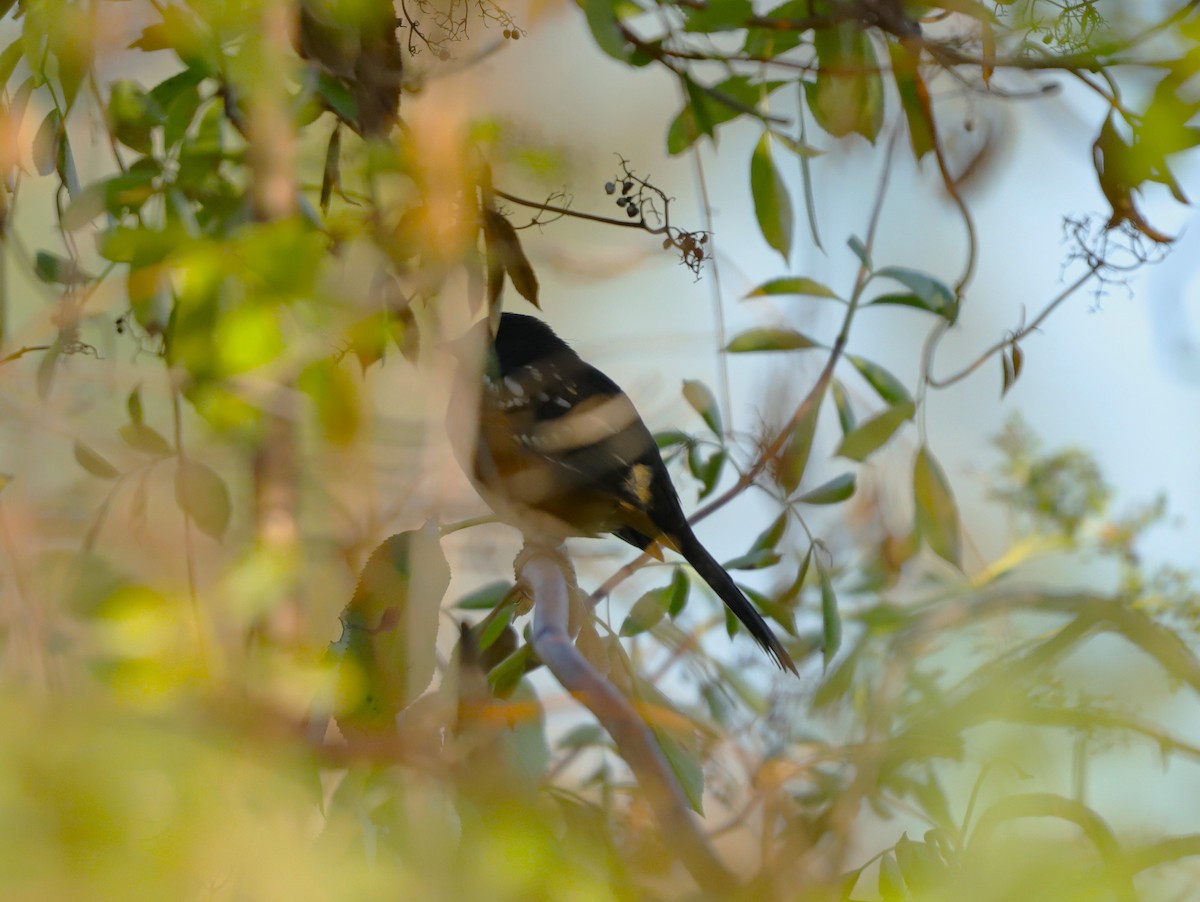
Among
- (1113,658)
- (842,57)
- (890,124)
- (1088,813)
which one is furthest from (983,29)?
(1088,813)

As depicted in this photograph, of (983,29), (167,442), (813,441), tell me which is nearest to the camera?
(983,29)

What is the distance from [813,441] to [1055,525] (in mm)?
428

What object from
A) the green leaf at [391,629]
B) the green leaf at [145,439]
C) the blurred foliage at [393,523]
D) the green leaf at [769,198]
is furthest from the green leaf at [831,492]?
the green leaf at [145,439]

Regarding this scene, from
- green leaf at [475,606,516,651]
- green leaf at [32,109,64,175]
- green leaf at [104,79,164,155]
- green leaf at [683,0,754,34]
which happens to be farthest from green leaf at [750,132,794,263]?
green leaf at [32,109,64,175]

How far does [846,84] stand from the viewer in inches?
52.5

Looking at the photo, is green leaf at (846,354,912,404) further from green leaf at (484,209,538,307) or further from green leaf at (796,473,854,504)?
green leaf at (484,209,538,307)

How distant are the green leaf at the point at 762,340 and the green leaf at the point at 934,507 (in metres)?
0.26

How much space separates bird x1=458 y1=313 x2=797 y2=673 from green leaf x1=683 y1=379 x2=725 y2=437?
0.60 feet

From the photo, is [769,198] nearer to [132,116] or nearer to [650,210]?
[650,210]

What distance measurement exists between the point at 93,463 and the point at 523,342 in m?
1.07

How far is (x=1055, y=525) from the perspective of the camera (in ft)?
5.46

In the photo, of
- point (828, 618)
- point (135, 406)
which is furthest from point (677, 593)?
point (135, 406)

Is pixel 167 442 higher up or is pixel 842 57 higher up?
pixel 842 57

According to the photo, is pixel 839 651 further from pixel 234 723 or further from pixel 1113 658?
pixel 234 723
